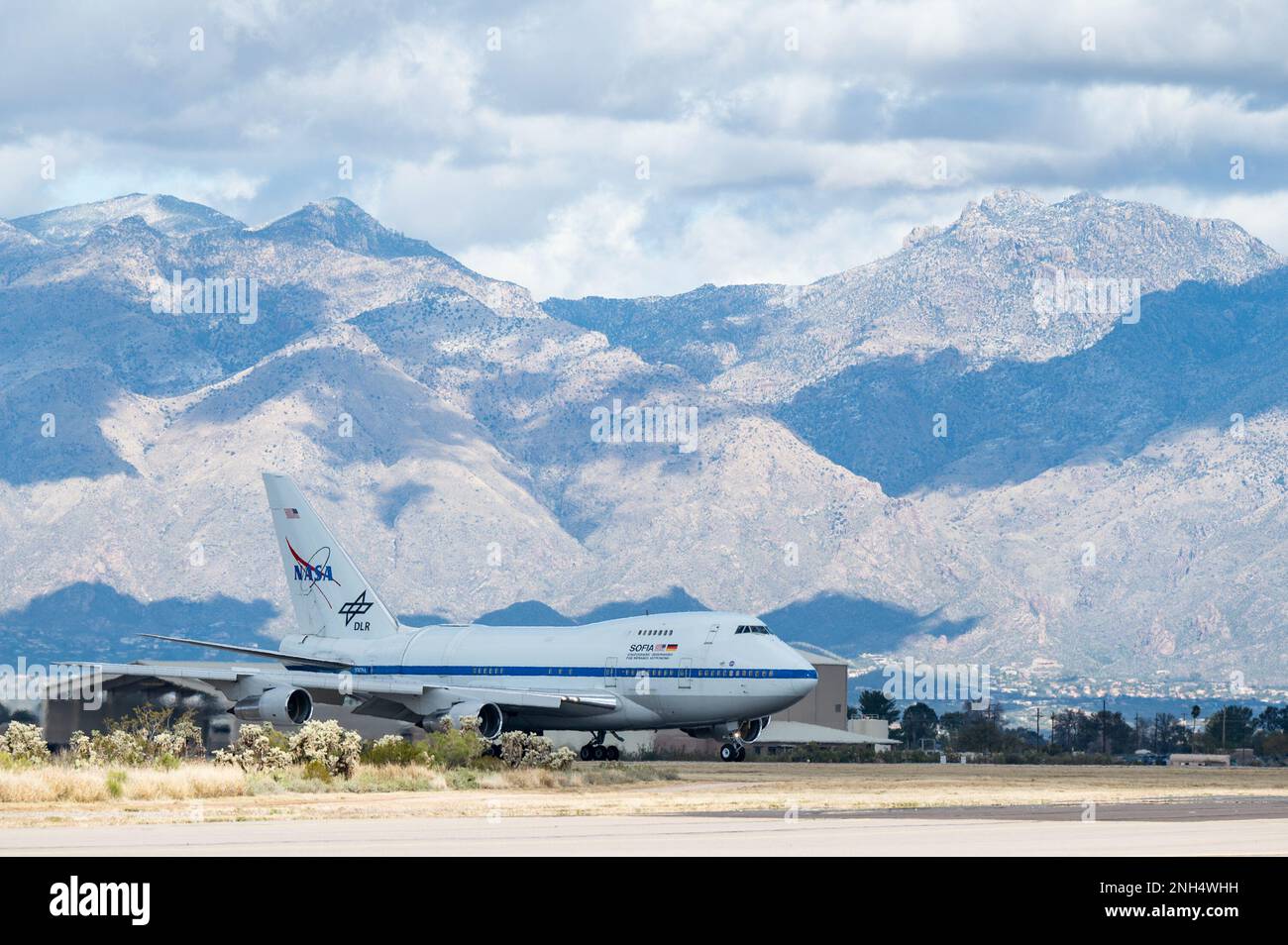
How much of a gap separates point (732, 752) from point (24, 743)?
2309cm

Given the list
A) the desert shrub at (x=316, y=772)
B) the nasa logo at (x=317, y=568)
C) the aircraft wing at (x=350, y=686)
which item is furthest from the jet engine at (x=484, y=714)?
the desert shrub at (x=316, y=772)

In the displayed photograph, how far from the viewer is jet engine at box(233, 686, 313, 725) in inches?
2724

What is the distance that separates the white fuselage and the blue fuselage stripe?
0.11 ft

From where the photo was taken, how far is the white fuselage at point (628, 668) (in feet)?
221

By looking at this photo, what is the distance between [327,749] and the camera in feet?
182

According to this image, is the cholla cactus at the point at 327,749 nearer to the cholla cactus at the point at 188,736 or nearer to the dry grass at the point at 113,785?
the dry grass at the point at 113,785

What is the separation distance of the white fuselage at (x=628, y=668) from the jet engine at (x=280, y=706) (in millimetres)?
4088

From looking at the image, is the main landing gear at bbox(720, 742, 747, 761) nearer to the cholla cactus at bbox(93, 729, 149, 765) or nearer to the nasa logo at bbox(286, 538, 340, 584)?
the cholla cactus at bbox(93, 729, 149, 765)

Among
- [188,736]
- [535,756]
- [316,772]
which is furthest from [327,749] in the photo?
[188,736]

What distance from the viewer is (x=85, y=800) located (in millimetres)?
44438

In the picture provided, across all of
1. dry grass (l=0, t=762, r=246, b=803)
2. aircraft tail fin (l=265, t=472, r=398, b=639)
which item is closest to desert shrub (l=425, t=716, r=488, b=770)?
dry grass (l=0, t=762, r=246, b=803)

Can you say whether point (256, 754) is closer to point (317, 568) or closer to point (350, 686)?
point (350, 686)
